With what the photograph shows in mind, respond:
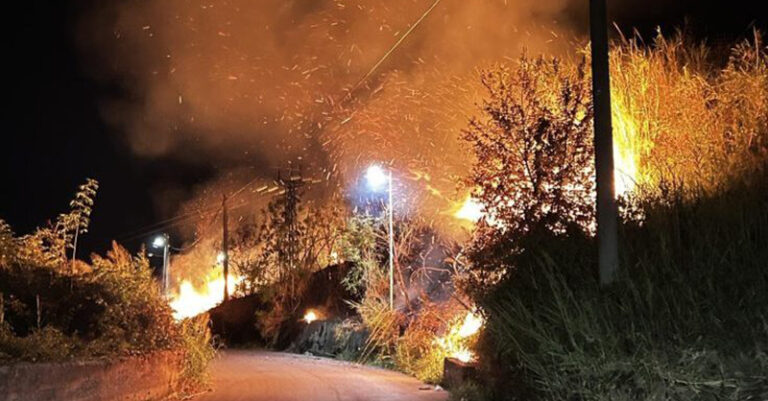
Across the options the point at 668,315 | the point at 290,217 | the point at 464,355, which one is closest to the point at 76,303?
the point at 464,355

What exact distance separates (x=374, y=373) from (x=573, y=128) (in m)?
10.2

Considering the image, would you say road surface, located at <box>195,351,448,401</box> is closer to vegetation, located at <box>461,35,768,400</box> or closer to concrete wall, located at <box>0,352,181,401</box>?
concrete wall, located at <box>0,352,181,401</box>

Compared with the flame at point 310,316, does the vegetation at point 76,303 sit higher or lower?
higher

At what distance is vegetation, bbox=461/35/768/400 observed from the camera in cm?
633

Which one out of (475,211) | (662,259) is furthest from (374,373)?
(662,259)

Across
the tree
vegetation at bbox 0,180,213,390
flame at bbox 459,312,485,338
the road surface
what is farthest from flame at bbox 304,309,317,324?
the tree

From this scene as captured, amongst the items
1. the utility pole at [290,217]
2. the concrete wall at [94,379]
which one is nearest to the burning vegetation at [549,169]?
the concrete wall at [94,379]

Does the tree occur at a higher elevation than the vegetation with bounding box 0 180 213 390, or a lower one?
higher

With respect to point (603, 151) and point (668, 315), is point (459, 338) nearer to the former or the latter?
point (603, 151)

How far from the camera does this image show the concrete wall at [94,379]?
8.77 metres

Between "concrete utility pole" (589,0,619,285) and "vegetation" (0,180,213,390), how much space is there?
23.8 feet

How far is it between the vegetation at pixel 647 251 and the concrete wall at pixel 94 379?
5585 millimetres

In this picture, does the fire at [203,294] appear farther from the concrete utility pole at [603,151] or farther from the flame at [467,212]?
the concrete utility pole at [603,151]

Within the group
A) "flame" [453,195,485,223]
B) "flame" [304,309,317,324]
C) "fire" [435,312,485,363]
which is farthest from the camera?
"flame" [304,309,317,324]
